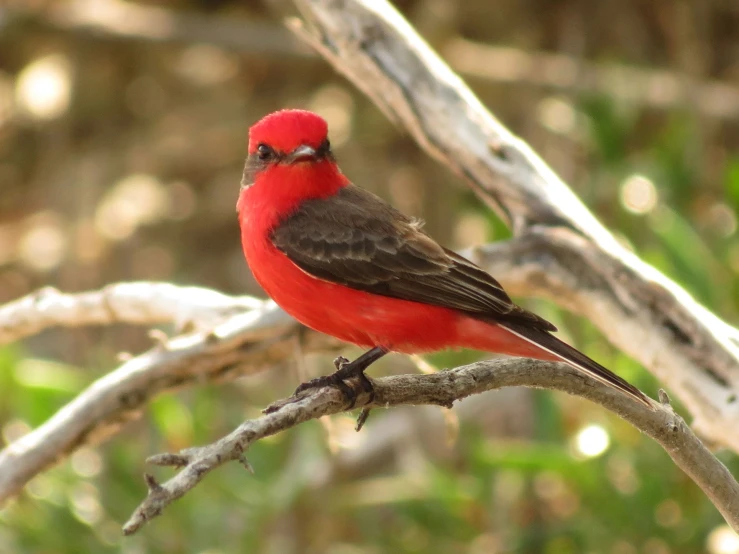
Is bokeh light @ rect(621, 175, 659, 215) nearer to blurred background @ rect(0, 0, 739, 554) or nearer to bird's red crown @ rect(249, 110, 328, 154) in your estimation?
blurred background @ rect(0, 0, 739, 554)

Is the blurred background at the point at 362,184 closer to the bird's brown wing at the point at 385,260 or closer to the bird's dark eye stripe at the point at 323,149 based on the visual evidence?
the bird's brown wing at the point at 385,260

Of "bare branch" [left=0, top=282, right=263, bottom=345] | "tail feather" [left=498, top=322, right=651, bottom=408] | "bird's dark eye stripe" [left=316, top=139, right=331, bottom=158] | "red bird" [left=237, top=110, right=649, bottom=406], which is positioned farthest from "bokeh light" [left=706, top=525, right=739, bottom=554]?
"bird's dark eye stripe" [left=316, top=139, right=331, bottom=158]

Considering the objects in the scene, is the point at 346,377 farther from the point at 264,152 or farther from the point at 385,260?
the point at 264,152

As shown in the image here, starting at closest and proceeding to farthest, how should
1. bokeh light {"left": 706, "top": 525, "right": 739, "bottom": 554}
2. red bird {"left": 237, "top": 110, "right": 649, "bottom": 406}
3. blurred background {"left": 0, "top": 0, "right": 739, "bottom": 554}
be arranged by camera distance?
red bird {"left": 237, "top": 110, "right": 649, "bottom": 406}
bokeh light {"left": 706, "top": 525, "right": 739, "bottom": 554}
blurred background {"left": 0, "top": 0, "right": 739, "bottom": 554}

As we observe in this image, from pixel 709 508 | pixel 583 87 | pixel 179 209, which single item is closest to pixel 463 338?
pixel 709 508

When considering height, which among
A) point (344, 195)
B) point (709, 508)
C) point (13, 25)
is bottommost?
point (709, 508)

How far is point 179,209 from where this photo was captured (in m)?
8.20

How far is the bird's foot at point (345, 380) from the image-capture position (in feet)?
9.53

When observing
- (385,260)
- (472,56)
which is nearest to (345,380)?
(385,260)

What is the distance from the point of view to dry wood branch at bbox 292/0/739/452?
345cm

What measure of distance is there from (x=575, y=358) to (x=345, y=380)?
0.61 meters

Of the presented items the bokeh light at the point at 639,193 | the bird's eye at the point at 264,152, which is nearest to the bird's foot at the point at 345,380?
the bird's eye at the point at 264,152

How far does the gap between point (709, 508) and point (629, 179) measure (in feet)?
6.50

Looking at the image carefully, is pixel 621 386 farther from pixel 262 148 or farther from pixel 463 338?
pixel 262 148
